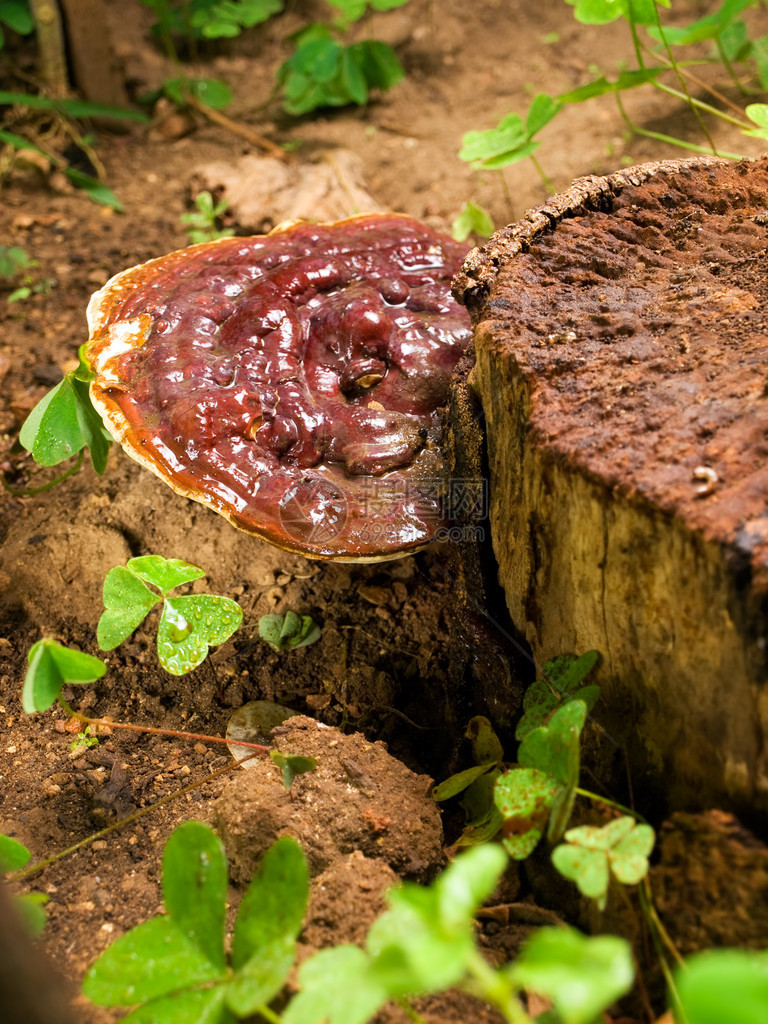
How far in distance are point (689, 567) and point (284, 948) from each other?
3.07 ft

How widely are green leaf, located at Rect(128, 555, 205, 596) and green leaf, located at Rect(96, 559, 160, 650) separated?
0.02 m

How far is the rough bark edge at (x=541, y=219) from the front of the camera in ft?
6.67

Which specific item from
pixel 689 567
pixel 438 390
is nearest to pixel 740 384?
pixel 689 567

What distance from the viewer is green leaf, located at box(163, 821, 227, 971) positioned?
1.36m

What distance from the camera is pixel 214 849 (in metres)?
1.37

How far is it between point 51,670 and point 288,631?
985mm

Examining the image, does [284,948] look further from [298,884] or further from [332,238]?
[332,238]

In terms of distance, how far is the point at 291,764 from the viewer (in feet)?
5.94

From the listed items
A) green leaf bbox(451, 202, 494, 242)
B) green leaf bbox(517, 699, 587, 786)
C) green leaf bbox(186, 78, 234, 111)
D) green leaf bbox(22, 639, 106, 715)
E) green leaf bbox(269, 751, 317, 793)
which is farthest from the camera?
green leaf bbox(186, 78, 234, 111)

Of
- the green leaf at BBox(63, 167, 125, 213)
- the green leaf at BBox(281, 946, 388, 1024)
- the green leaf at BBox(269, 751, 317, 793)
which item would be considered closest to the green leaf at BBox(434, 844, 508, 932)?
the green leaf at BBox(281, 946, 388, 1024)

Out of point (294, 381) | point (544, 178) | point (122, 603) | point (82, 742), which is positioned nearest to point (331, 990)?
point (122, 603)

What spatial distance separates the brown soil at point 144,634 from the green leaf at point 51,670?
0.52 meters

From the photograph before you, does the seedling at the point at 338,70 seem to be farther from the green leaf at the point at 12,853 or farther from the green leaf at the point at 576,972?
the green leaf at the point at 576,972

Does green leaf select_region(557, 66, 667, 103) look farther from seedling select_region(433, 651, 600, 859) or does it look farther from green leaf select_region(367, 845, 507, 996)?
green leaf select_region(367, 845, 507, 996)
